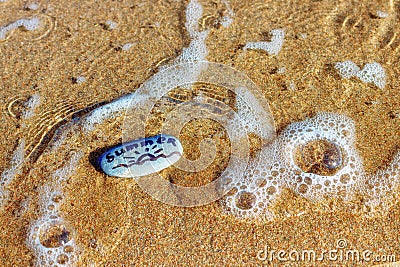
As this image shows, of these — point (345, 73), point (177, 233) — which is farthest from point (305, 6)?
point (177, 233)

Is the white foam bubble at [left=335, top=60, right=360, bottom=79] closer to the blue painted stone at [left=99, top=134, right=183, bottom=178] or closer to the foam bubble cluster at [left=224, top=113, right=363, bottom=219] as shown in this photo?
the foam bubble cluster at [left=224, top=113, right=363, bottom=219]

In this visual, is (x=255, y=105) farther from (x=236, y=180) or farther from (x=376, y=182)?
(x=376, y=182)

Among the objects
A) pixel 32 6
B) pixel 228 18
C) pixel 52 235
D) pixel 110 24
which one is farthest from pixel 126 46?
pixel 52 235

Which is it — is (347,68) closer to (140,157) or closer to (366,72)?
(366,72)

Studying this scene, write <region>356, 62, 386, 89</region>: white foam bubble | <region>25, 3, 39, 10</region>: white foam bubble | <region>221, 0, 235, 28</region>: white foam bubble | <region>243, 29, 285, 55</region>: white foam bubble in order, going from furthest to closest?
<region>25, 3, 39, 10</region>: white foam bubble < <region>221, 0, 235, 28</region>: white foam bubble < <region>243, 29, 285, 55</region>: white foam bubble < <region>356, 62, 386, 89</region>: white foam bubble

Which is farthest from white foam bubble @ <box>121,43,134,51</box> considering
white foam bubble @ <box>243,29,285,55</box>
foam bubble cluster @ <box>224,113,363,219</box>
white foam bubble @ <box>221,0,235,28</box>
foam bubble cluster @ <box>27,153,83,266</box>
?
foam bubble cluster @ <box>224,113,363,219</box>
